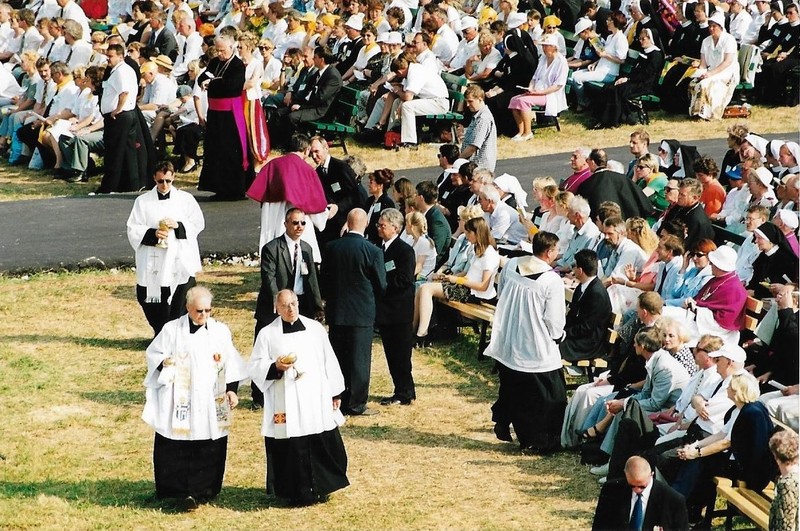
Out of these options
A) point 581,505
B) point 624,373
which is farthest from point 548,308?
point 581,505

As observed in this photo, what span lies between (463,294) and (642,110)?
832 centimetres

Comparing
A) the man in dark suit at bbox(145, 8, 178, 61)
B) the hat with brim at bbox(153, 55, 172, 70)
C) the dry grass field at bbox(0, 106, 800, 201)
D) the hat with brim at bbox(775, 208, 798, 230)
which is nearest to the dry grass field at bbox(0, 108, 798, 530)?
the hat with brim at bbox(775, 208, 798, 230)

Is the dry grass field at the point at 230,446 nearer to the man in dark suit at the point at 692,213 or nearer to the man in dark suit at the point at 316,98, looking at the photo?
the man in dark suit at the point at 692,213

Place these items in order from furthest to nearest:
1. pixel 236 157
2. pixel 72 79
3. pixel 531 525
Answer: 1. pixel 72 79
2. pixel 236 157
3. pixel 531 525

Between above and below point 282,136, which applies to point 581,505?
below

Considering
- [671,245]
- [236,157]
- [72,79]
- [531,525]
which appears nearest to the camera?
[531,525]

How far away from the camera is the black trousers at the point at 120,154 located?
58.6 ft

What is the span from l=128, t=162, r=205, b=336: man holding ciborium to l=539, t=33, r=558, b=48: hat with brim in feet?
26.8

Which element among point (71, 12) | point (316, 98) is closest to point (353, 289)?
point (316, 98)

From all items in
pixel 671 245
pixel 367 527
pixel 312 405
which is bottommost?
pixel 367 527

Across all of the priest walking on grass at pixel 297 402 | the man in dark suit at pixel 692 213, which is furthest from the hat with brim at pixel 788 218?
the priest walking on grass at pixel 297 402

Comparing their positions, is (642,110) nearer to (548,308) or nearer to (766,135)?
(766,135)

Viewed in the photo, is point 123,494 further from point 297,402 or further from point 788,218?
point 788,218

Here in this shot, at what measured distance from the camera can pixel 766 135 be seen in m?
19.9
